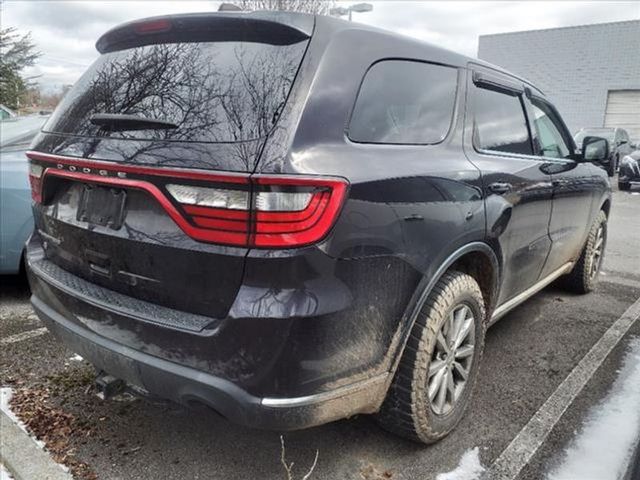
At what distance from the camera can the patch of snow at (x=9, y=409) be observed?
2.32m

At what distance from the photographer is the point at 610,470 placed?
7.38 ft

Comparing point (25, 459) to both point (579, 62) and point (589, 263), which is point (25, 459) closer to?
point (589, 263)

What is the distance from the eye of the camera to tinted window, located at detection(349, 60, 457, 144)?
1.93 meters

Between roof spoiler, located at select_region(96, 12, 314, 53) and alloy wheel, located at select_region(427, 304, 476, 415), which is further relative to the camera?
alloy wheel, located at select_region(427, 304, 476, 415)

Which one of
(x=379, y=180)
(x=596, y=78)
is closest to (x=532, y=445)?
→ (x=379, y=180)

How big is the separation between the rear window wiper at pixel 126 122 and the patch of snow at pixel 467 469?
1798 mm

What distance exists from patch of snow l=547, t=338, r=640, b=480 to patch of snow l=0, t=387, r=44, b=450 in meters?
2.27

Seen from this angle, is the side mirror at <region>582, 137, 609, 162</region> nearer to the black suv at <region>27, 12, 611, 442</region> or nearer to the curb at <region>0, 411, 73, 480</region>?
the black suv at <region>27, 12, 611, 442</region>

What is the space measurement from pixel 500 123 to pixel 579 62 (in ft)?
85.2

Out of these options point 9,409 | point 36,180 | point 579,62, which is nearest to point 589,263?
point 36,180

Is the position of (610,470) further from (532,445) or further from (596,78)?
(596,78)

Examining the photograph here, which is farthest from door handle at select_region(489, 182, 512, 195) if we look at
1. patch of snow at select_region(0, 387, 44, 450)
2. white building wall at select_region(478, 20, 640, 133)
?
white building wall at select_region(478, 20, 640, 133)

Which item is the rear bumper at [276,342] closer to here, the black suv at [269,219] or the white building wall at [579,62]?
the black suv at [269,219]

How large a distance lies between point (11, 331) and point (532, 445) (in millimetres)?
3268
